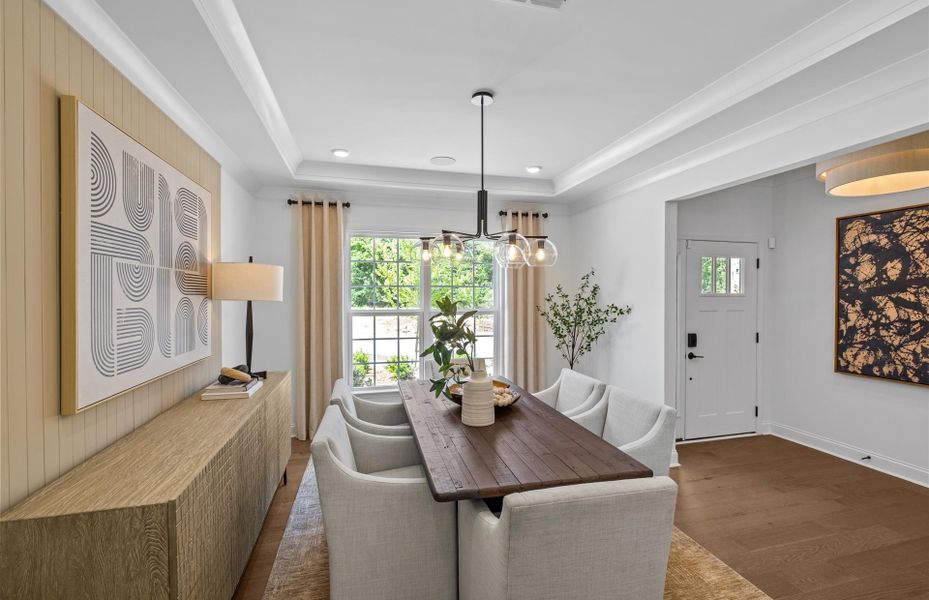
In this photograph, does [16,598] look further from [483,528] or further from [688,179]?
[688,179]

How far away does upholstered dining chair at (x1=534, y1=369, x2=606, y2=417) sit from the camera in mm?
2975

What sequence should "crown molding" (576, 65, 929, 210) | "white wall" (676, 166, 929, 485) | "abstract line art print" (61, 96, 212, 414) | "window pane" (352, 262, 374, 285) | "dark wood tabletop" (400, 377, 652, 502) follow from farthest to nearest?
"window pane" (352, 262, 374, 285) < "white wall" (676, 166, 929, 485) < "crown molding" (576, 65, 929, 210) < "dark wood tabletop" (400, 377, 652, 502) < "abstract line art print" (61, 96, 212, 414)

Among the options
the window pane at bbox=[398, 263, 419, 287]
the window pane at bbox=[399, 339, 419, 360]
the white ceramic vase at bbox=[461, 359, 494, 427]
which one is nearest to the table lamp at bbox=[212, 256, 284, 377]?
the white ceramic vase at bbox=[461, 359, 494, 427]

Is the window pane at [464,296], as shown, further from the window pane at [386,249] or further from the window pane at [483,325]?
the window pane at [386,249]

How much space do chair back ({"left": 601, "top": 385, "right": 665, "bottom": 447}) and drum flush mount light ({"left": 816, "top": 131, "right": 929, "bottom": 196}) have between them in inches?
69.3

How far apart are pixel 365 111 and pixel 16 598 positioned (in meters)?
2.69

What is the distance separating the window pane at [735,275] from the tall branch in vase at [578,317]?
1110 millimetres

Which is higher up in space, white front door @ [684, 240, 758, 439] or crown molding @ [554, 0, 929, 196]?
crown molding @ [554, 0, 929, 196]

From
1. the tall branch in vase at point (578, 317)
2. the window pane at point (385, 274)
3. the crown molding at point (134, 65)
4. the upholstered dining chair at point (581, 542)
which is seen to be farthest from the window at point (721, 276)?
the crown molding at point (134, 65)

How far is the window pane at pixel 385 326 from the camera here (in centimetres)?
476

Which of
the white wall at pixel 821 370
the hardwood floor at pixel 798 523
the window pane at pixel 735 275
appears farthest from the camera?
the window pane at pixel 735 275

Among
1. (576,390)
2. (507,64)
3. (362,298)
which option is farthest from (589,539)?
(362,298)

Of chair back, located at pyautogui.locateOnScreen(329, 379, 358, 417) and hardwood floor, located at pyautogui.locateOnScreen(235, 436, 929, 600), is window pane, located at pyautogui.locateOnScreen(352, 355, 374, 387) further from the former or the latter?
chair back, located at pyautogui.locateOnScreen(329, 379, 358, 417)

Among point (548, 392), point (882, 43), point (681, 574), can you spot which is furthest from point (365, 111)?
point (681, 574)
